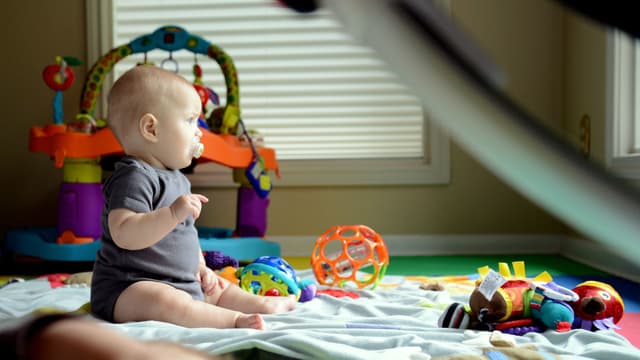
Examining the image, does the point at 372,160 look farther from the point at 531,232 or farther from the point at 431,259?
the point at 531,232

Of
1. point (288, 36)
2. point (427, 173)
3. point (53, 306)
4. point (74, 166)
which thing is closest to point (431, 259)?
point (427, 173)

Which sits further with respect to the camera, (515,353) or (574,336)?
(574,336)

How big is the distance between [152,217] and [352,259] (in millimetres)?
711

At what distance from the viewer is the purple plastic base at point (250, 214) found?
2438 mm

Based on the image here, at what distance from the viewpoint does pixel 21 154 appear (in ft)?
9.45

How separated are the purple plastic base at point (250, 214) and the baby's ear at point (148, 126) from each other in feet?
4.03

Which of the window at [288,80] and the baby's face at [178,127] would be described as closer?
the baby's face at [178,127]

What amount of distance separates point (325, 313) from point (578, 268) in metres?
1.28

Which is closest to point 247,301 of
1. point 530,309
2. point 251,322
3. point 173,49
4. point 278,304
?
point 278,304

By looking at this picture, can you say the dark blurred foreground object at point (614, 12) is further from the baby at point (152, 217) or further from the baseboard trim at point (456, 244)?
the baseboard trim at point (456, 244)

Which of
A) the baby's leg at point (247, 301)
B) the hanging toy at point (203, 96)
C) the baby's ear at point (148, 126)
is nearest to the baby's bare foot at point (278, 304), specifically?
→ the baby's leg at point (247, 301)

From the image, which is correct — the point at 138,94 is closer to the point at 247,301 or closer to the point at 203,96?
the point at 247,301

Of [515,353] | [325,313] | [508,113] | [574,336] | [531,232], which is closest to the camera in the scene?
[508,113]

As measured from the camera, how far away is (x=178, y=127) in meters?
1.24
